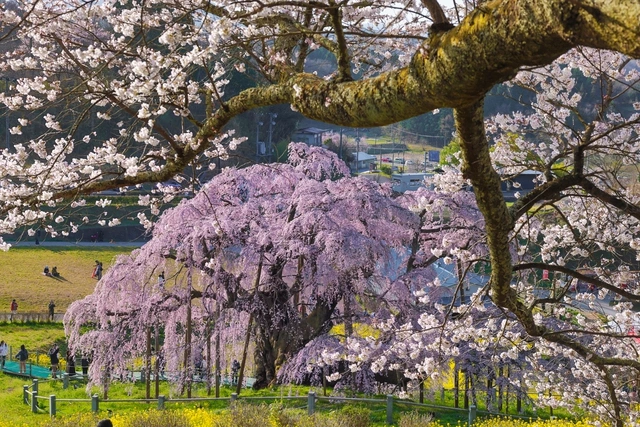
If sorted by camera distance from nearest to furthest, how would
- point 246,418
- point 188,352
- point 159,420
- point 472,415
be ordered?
point 246,418 → point 159,420 → point 472,415 → point 188,352

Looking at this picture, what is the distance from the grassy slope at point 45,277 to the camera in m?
25.5

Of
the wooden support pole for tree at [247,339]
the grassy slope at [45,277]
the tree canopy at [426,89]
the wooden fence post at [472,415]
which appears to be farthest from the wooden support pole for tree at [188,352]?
the grassy slope at [45,277]

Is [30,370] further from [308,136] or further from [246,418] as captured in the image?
[308,136]

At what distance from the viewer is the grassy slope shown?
83.5 feet

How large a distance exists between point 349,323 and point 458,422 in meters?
3.22

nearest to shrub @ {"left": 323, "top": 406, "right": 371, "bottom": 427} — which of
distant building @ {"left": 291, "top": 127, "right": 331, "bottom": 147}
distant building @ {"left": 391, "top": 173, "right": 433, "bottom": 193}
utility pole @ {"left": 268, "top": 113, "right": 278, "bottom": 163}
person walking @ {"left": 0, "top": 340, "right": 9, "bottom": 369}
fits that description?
person walking @ {"left": 0, "top": 340, "right": 9, "bottom": 369}

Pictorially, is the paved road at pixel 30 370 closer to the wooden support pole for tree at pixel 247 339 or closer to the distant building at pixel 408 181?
the wooden support pole for tree at pixel 247 339

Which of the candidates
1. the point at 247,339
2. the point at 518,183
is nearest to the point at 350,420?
the point at 518,183

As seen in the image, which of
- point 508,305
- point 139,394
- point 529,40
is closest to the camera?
point 529,40

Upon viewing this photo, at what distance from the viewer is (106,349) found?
1395 centimetres

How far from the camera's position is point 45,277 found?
2859cm

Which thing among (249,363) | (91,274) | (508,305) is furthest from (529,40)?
(91,274)

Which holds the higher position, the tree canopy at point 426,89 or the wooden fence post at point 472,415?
the tree canopy at point 426,89

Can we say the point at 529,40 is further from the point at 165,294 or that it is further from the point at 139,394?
the point at 139,394
